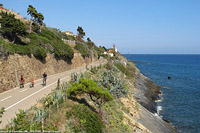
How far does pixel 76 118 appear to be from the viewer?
11.1 metres

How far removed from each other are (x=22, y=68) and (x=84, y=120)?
1601 cm

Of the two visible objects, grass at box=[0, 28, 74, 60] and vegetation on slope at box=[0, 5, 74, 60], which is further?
vegetation on slope at box=[0, 5, 74, 60]

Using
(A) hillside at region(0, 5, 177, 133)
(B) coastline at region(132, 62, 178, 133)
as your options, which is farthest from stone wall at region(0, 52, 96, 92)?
(B) coastline at region(132, 62, 178, 133)

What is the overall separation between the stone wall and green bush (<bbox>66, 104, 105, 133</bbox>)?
10.7 meters

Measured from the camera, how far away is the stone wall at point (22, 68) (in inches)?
745

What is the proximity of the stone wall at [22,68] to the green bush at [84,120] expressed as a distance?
1073 centimetres

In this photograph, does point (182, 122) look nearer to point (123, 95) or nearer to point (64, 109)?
point (123, 95)

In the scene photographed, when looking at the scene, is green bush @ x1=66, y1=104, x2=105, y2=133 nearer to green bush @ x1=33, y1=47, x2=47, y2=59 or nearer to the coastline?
the coastline

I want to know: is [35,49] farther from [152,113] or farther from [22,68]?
[152,113]

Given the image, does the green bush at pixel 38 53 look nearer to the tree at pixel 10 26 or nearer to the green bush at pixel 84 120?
the tree at pixel 10 26

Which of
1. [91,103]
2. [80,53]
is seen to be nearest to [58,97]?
[91,103]

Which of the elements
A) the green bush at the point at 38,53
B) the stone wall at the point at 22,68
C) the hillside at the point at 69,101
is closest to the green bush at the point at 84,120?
the hillside at the point at 69,101

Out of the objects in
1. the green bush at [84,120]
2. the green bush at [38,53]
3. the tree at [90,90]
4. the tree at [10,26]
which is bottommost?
the green bush at [84,120]

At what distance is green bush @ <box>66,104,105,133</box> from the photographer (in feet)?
34.5
